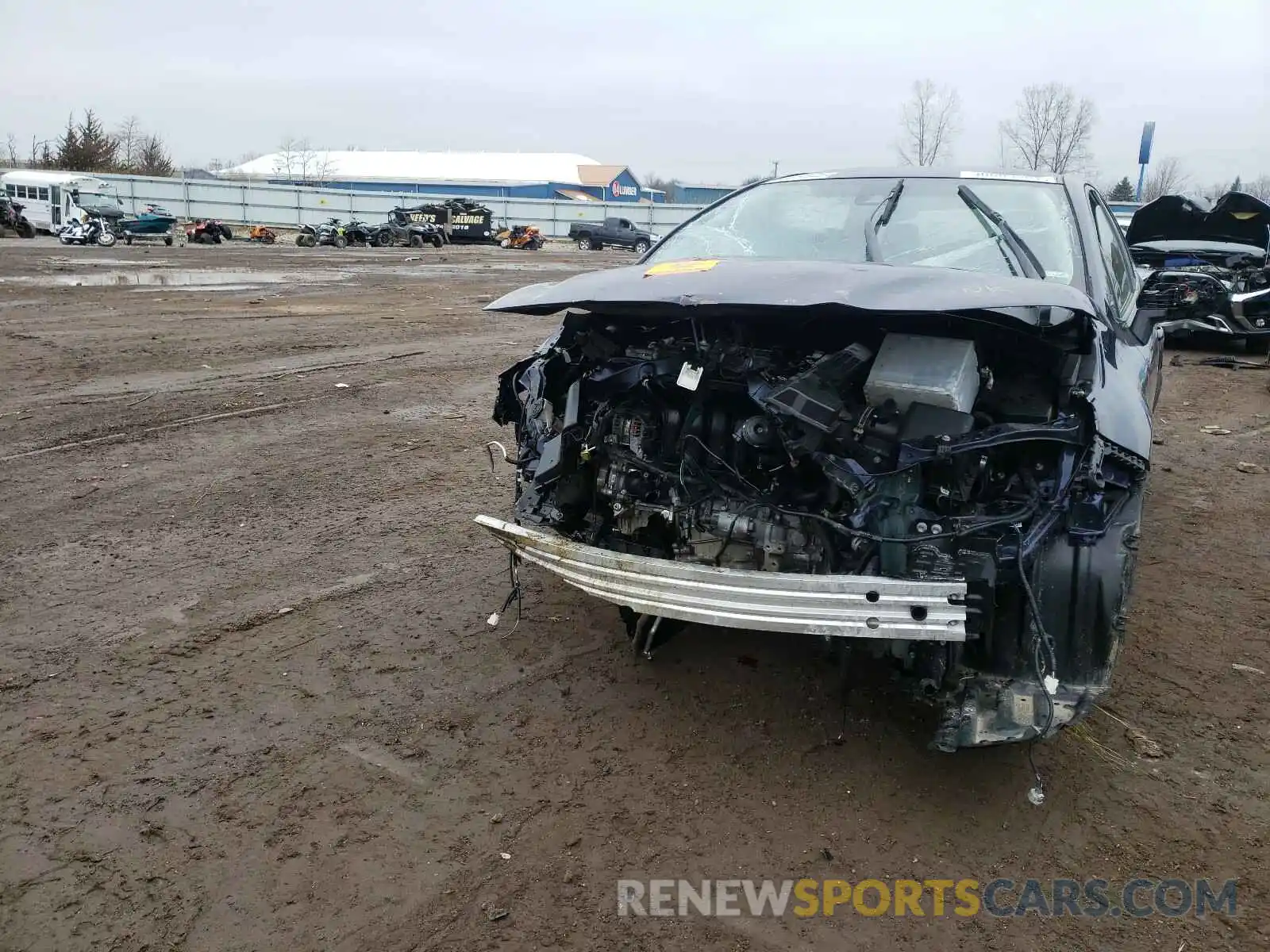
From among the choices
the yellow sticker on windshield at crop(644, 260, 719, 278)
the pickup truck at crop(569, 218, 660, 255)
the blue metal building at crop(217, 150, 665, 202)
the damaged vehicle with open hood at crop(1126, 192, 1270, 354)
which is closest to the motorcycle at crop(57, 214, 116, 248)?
the pickup truck at crop(569, 218, 660, 255)

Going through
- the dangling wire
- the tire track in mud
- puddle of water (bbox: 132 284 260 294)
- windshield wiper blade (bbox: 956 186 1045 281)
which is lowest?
the tire track in mud

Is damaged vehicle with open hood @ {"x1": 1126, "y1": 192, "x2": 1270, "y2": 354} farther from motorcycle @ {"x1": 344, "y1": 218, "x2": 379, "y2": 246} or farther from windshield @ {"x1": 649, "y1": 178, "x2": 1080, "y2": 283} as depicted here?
motorcycle @ {"x1": 344, "y1": 218, "x2": 379, "y2": 246}

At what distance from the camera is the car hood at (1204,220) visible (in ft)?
31.2

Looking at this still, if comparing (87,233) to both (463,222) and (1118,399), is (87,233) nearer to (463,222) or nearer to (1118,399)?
(463,222)

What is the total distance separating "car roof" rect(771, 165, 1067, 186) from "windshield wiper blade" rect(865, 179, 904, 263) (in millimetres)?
110

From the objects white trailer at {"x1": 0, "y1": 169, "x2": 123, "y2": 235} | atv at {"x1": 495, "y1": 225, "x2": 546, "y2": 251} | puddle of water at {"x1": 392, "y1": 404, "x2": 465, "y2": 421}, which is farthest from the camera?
atv at {"x1": 495, "y1": 225, "x2": 546, "y2": 251}

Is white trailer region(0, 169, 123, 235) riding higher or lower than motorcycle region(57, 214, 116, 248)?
higher

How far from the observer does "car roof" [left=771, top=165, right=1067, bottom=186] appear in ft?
13.7

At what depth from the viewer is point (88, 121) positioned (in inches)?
2079

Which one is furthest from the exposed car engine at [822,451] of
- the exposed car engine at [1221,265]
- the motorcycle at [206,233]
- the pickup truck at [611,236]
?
the pickup truck at [611,236]

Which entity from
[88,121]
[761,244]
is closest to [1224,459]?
[761,244]

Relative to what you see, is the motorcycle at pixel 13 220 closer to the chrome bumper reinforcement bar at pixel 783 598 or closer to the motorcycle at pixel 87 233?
the motorcycle at pixel 87 233

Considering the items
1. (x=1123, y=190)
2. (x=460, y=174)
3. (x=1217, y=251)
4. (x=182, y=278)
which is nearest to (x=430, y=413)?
(x=1217, y=251)

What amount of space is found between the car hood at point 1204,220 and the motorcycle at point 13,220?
36057 millimetres
